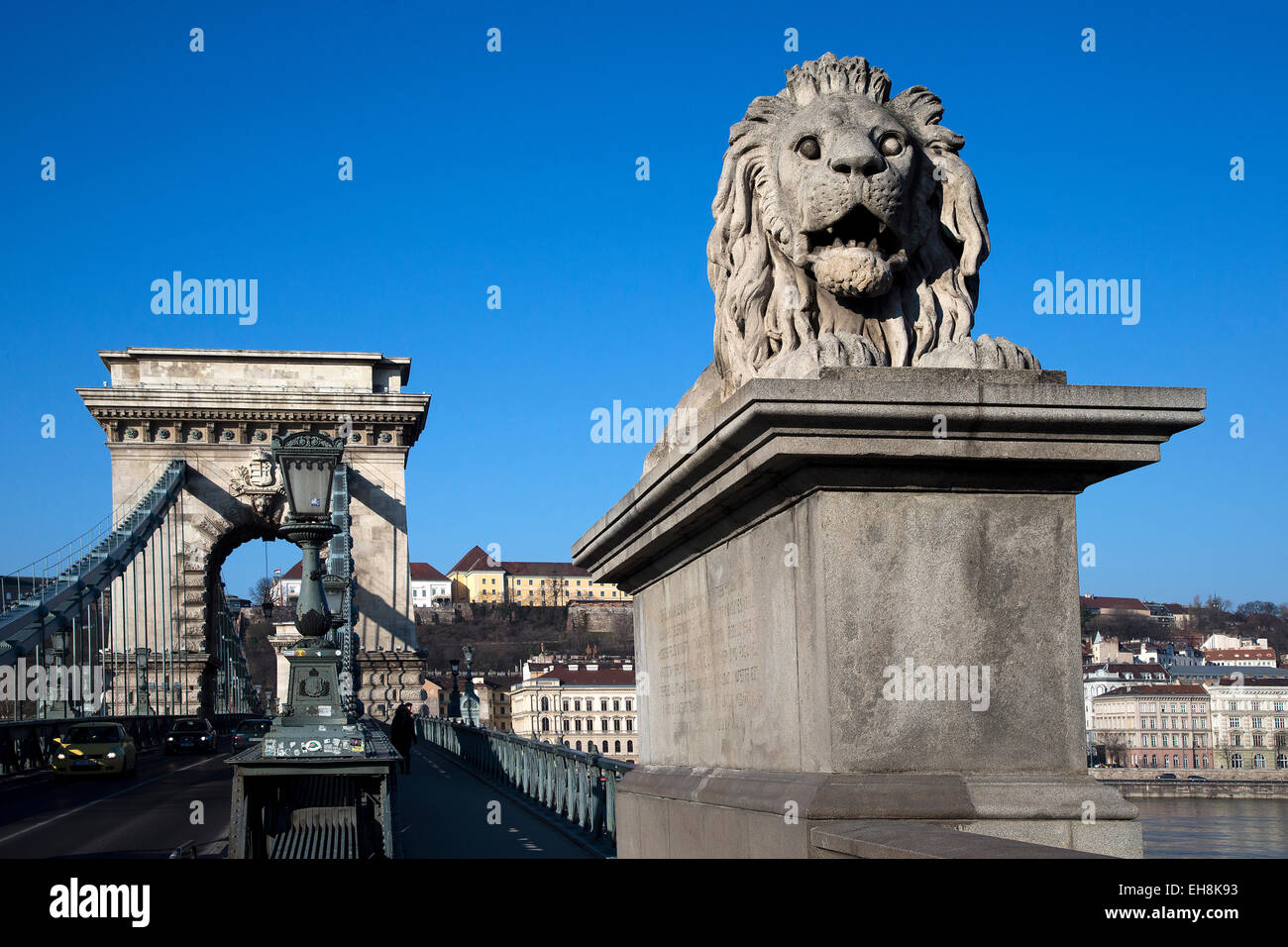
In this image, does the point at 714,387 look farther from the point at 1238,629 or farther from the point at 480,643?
the point at 480,643

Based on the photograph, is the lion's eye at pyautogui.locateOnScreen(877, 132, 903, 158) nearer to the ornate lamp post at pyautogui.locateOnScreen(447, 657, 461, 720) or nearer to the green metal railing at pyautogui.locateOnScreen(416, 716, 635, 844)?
the green metal railing at pyautogui.locateOnScreen(416, 716, 635, 844)

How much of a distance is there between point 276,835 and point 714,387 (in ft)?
19.4

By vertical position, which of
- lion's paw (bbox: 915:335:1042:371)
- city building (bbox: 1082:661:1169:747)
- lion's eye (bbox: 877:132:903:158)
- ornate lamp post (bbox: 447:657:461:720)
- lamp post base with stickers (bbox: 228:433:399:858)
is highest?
lion's eye (bbox: 877:132:903:158)

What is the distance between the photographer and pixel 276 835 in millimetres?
8945

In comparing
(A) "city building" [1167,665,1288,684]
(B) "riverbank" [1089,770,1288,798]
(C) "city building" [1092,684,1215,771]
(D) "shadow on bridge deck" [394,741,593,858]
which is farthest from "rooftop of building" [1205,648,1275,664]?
(D) "shadow on bridge deck" [394,741,593,858]

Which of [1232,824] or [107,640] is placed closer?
[1232,824]

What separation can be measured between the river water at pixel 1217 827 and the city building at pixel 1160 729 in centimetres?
1936

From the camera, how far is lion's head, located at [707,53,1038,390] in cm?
346

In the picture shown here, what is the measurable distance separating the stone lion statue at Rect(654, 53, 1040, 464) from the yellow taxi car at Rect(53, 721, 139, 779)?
78.7 ft

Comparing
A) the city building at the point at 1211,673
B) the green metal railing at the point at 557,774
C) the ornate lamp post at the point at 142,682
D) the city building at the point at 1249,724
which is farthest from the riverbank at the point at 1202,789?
the city building at the point at 1211,673

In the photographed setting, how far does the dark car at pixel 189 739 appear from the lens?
119ft

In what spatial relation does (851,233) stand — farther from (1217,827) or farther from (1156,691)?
(1156,691)

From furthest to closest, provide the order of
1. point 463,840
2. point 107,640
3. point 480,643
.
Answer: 1. point 480,643
2. point 107,640
3. point 463,840
